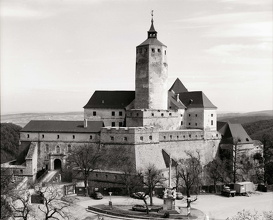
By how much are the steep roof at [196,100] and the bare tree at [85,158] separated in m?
17.0

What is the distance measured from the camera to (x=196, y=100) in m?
60.8

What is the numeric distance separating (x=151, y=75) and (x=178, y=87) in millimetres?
12958

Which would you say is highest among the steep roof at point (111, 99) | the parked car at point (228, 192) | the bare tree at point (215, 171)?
the steep roof at point (111, 99)

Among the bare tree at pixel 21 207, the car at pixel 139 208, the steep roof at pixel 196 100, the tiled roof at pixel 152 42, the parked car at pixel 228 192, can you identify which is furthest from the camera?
the steep roof at pixel 196 100

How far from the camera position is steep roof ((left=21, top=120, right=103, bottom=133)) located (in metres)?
53.2

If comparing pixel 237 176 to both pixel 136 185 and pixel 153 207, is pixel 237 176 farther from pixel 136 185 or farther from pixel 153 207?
pixel 153 207

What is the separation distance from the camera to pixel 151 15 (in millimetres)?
58719

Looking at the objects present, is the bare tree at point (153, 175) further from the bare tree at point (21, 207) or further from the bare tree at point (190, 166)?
the bare tree at point (21, 207)

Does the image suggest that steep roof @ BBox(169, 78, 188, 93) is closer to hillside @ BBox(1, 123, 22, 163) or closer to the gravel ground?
the gravel ground

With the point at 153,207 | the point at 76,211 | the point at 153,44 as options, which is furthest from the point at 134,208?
the point at 153,44

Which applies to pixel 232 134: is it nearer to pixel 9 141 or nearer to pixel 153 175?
pixel 153 175

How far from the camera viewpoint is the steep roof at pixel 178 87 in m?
67.7

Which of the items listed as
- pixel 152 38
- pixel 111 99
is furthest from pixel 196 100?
pixel 111 99

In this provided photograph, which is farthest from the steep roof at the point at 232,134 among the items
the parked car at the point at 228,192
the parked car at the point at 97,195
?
the parked car at the point at 97,195
